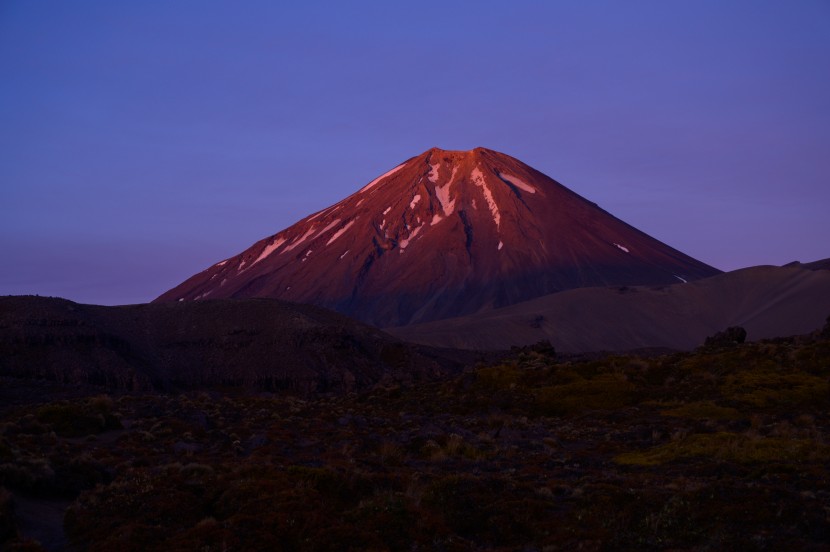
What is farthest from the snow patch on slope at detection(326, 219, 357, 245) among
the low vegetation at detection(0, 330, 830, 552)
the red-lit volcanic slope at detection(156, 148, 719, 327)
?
the low vegetation at detection(0, 330, 830, 552)

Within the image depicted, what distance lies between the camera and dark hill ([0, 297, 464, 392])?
49.4 m

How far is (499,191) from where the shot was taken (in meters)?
145

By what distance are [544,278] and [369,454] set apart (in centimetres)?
10779

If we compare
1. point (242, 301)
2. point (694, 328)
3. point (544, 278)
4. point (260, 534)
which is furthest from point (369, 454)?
point (544, 278)

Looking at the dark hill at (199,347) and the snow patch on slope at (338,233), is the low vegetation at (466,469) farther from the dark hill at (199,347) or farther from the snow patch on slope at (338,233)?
the snow patch on slope at (338,233)

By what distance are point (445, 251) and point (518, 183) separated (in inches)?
901

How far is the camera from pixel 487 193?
481ft

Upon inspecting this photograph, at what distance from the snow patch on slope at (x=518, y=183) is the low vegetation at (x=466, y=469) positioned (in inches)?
4630

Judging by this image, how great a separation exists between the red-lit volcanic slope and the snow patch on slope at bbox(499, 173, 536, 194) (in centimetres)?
27

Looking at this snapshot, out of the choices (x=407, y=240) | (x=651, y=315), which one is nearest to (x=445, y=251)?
(x=407, y=240)

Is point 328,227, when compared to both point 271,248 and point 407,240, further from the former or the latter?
point 407,240

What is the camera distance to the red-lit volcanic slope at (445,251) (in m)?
126

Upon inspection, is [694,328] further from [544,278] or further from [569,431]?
[569,431]

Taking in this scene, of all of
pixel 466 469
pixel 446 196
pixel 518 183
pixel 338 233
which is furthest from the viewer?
pixel 518 183
